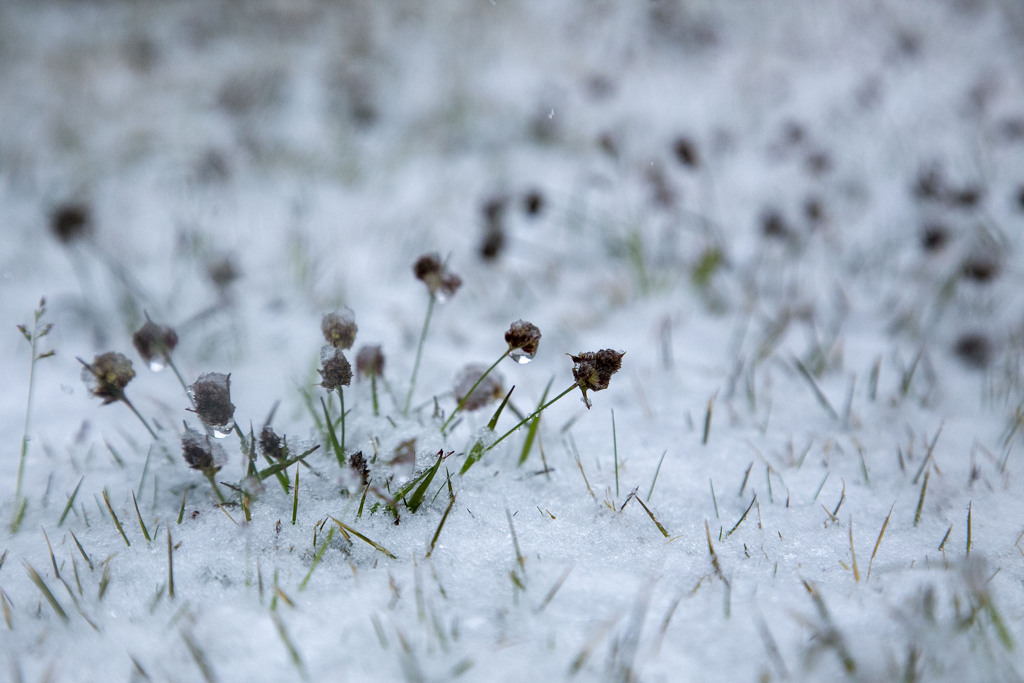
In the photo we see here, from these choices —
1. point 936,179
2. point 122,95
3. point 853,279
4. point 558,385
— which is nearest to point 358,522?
point 558,385

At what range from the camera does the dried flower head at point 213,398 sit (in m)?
1.11

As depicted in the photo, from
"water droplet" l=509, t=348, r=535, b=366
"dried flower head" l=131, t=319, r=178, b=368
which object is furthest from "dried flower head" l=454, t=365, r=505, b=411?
"dried flower head" l=131, t=319, r=178, b=368

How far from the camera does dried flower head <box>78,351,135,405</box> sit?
1.19 meters

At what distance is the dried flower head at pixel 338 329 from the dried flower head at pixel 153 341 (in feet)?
1.32

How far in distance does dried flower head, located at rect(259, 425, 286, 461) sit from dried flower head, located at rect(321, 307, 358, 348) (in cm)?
20

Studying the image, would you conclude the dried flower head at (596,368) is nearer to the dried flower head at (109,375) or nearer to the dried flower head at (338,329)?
the dried flower head at (338,329)

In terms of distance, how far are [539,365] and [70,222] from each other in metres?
1.57

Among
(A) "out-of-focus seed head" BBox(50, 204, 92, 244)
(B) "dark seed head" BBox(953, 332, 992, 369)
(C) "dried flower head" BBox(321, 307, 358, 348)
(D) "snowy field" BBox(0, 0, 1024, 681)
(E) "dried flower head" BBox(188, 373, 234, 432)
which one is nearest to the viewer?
(D) "snowy field" BBox(0, 0, 1024, 681)

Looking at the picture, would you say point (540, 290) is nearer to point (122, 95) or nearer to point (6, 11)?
point (122, 95)

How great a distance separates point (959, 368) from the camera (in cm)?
184

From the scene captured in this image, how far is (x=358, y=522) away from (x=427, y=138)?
313 cm

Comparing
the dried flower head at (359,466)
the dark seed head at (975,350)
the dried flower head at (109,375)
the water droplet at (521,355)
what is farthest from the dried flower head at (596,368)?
the dark seed head at (975,350)

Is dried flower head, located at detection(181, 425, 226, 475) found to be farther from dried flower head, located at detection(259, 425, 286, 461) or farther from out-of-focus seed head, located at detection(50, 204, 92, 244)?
out-of-focus seed head, located at detection(50, 204, 92, 244)

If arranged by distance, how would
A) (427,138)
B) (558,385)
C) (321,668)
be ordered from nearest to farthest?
(321,668), (558,385), (427,138)
